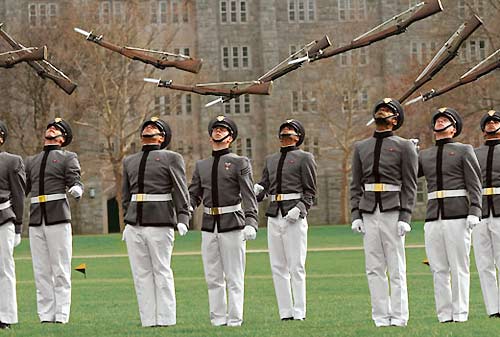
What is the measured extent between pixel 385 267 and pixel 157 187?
2858 mm

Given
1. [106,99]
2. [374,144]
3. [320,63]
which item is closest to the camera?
[374,144]

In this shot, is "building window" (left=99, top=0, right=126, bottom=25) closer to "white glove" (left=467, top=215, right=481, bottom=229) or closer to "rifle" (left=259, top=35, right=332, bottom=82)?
"rifle" (left=259, top=35, right=332, bottom=82)

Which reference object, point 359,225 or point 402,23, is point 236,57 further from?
point 359,225

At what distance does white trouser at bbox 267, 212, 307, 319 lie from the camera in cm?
1794

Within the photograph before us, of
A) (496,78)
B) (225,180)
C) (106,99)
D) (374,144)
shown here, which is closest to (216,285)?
(225,180)

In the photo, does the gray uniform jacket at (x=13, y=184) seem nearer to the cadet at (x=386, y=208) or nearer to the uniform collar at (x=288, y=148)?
the uniform collar at (x=288, y=148)

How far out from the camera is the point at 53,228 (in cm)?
1791

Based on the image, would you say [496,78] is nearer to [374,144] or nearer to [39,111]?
[39,111]

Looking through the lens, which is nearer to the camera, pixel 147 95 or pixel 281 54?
pixel 147 95

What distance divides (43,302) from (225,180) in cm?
275

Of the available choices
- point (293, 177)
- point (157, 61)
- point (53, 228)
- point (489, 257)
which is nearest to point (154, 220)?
point (53, 228)

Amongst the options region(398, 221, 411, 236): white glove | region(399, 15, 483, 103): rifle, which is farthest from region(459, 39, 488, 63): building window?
region(398, 221, 411, 236): white glove

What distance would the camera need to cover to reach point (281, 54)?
277 ft

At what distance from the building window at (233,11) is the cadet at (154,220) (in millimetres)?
67586
